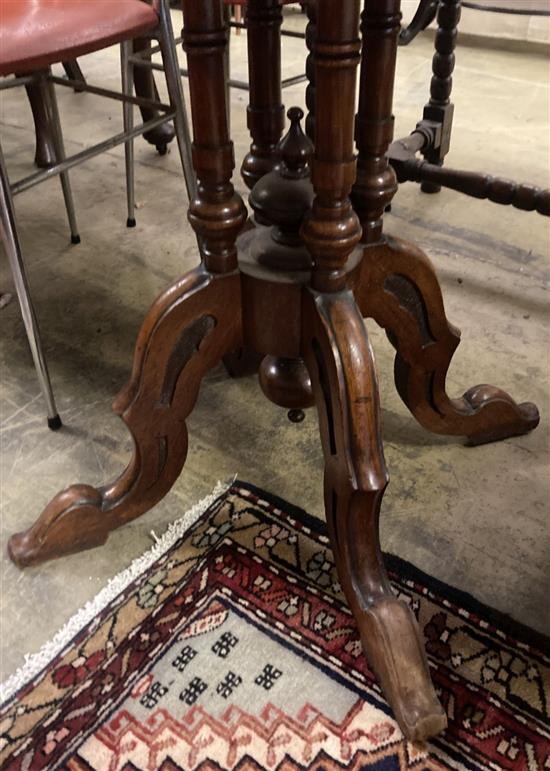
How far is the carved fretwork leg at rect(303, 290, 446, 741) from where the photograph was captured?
0.74 meters

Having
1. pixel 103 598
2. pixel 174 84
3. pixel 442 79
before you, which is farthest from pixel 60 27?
pixel 442 79

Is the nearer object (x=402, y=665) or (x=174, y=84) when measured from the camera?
(x=402, y=665)

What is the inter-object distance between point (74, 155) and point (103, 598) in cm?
79

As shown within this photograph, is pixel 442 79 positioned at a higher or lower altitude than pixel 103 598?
higher

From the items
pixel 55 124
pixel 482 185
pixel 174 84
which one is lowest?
pixel 482 185

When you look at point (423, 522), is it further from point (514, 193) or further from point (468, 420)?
point (514, 193)

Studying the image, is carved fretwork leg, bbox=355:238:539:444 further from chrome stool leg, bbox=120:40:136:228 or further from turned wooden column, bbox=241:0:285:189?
chrome stool leg, bbox=120:40:136:228

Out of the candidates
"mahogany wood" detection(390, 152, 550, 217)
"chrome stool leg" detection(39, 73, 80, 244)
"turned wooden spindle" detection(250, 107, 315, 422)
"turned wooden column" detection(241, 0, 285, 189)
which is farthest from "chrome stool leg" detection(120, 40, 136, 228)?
"turned wooden spindle" detection(250, 107, 315, 422)

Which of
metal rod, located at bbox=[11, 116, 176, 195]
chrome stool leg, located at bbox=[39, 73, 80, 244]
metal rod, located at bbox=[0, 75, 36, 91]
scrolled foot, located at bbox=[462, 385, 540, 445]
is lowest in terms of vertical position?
scrolled foot, located at bbox=[462, 385, 540, 445]

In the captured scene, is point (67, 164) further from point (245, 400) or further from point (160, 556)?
point (160, 556)

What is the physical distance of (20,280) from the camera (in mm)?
1069

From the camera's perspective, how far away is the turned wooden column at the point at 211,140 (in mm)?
704

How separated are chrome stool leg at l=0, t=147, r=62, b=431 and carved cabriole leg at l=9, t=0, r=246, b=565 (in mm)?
256

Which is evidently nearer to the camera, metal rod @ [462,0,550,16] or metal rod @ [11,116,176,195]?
metal rod @ [11,116,176,195]
